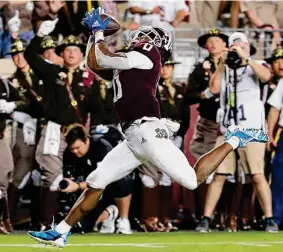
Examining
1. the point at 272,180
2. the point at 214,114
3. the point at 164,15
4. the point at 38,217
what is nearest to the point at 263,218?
the point at 272,180

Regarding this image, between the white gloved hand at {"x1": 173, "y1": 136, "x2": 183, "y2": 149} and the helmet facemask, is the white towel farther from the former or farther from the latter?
the helmet facemask

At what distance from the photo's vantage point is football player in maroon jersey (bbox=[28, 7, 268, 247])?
8867 mm

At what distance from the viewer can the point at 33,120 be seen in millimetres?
12727

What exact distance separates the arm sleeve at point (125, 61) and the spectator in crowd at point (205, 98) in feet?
12.7

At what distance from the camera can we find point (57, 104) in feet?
40.9

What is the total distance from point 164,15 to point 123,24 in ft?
1.89

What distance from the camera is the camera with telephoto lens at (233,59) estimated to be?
12.2 m

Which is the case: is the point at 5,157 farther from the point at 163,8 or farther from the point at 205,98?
the point at 163,8

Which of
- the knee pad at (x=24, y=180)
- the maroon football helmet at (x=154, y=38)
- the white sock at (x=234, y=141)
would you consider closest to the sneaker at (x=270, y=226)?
the knee pad at (x=24, y=180)

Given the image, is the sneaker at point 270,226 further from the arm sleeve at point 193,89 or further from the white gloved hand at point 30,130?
the white gloved hand at point 30,130

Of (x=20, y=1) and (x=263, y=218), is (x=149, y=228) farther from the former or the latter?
(x=20, y=1)

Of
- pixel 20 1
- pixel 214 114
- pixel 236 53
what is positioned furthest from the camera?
pixel 20 1

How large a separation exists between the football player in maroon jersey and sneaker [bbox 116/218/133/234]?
2847 millimetres

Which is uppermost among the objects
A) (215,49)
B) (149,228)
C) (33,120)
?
(215,49)
